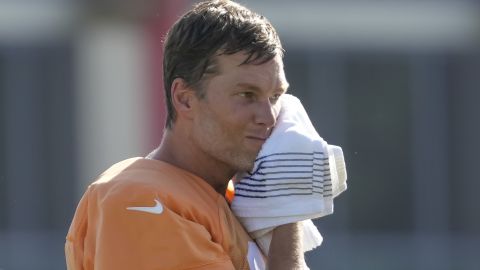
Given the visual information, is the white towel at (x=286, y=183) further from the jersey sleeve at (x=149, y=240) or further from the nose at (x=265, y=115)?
the jersey sleeve at (x=149, y=240)

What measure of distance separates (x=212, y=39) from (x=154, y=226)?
1.74 ft

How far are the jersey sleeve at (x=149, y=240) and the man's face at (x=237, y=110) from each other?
288 mm

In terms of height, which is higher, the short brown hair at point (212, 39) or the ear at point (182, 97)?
the short brown hair at point (212, 39)

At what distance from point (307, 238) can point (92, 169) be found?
331 inches

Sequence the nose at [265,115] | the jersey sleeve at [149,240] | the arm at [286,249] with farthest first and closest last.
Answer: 1. the nose at [265,115]
2. the arm at [286,249]
3. the jersey sleeve at [149,240]

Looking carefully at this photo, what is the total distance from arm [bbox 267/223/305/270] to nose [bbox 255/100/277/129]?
281 millimetres

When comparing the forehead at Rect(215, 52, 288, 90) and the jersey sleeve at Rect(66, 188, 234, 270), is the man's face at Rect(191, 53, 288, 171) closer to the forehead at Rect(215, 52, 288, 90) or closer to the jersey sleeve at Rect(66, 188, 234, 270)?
the forehead at Rect(215, 52, 288, 90)

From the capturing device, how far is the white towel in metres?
3.35

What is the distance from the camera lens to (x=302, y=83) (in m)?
11.8

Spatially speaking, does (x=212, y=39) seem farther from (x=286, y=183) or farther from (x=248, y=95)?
(x=286, y=183)

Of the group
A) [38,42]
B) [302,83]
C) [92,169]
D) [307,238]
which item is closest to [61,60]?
[38,42]

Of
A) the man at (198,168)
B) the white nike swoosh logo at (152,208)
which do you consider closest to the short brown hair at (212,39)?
the man at (198,168)

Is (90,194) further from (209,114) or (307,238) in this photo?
(307,238)

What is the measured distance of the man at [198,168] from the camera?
3.20 m
